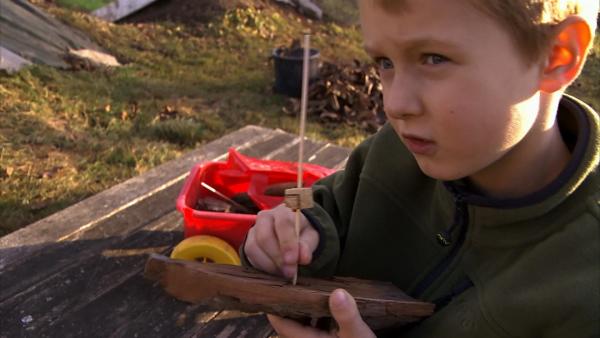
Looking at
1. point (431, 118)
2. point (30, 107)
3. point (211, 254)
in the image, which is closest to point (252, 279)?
point (431, 118)

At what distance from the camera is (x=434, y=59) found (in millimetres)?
964

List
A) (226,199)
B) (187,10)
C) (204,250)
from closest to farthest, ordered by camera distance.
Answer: (204,250) < (226,199) < (187,10)

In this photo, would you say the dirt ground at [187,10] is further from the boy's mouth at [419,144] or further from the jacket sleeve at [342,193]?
the boy's mouth at [419,144]

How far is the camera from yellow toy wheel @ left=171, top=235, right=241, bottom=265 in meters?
2.04

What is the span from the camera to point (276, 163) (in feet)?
8.29

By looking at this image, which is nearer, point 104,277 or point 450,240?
point 450,240

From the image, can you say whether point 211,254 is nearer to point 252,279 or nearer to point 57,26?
point 252,279

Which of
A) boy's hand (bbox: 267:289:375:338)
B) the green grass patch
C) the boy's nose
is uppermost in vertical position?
the green grass patch

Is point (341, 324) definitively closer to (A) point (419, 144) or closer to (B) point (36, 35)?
(A) point (419, 144)

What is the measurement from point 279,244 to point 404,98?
395mm

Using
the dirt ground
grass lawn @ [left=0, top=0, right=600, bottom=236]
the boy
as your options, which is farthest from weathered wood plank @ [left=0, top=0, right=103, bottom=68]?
the boy

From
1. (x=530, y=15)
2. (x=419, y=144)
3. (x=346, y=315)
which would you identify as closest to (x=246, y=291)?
(x=346, y=315)

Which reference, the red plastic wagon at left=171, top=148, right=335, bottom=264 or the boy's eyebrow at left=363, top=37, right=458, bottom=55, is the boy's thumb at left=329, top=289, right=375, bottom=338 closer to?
the boy's eyebrow at left=363, top=37, right=458, bottom=55

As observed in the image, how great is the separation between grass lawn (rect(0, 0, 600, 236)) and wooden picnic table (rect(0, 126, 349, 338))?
89cm
